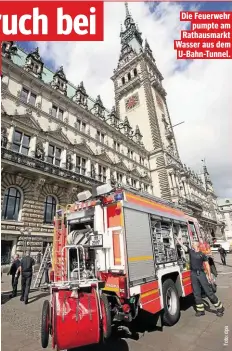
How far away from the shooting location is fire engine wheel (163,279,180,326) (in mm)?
5517

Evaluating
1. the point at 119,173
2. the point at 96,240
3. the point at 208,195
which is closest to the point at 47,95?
the point at 119,173

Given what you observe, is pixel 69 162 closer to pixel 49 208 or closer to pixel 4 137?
pixel 49 208

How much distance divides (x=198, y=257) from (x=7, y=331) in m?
5.83

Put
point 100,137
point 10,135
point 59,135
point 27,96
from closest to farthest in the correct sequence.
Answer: point 10,135 < point 27,96 < point 59,135 < point 100,137

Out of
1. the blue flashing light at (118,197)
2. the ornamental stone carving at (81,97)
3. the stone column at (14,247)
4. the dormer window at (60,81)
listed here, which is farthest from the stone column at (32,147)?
the blue flashing light at (118,197)

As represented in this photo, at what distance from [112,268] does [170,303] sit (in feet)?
7.82

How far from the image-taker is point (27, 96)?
66.8 feet

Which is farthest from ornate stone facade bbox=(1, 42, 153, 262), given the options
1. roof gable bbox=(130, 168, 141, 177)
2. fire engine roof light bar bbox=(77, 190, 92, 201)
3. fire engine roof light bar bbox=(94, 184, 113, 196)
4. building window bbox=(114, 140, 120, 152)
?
fire engine roof light bar bbox=(94, 184, 113, 196)

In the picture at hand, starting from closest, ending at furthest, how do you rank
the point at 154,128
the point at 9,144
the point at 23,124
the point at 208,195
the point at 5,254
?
the point at 5,254 → the point at 9,144 → the point at 23,124 → the point at 154,128 → the point at 208,195

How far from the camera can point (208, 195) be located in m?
70.1

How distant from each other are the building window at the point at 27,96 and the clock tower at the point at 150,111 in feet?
73.8

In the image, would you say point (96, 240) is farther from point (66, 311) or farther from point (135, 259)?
point (66, 311)

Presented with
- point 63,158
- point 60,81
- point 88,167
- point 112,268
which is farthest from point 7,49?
point 112,268

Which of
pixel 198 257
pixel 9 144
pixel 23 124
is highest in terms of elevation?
pixel 23 124
